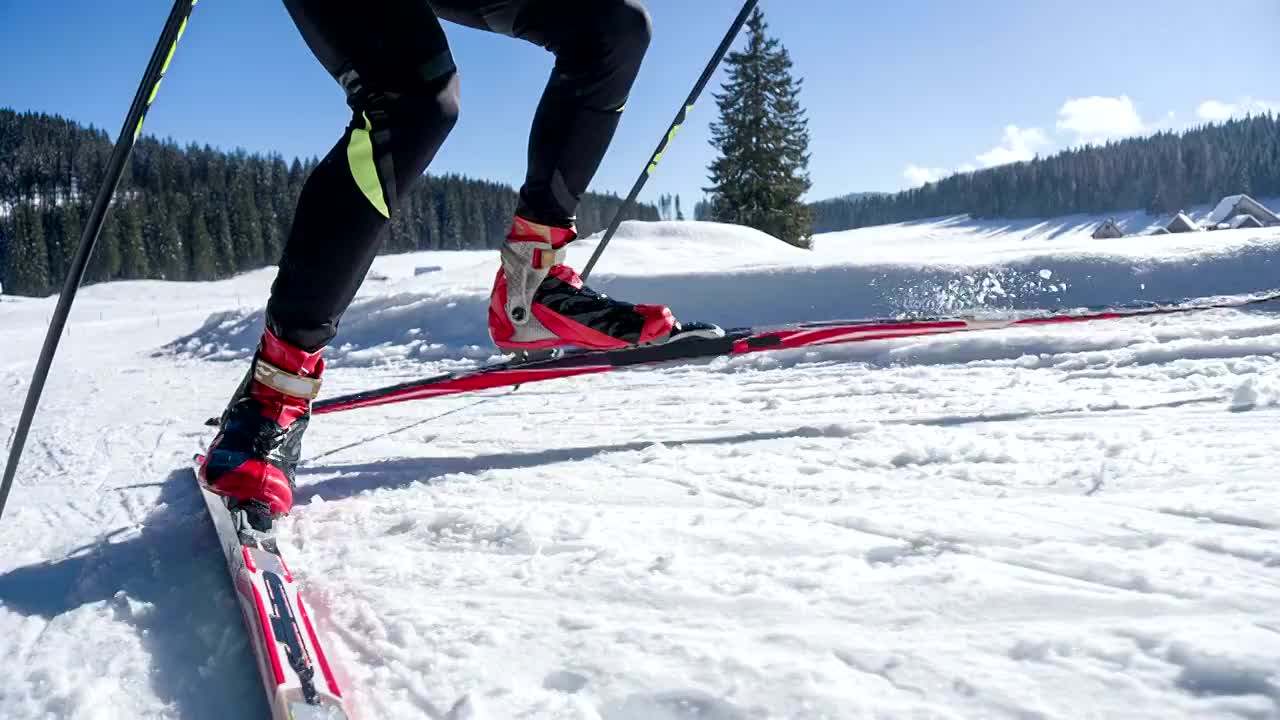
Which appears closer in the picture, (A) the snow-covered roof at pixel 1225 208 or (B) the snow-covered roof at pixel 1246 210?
(B) the snow-covered roof at pixel 1246 210

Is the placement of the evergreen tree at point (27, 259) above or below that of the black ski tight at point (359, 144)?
above

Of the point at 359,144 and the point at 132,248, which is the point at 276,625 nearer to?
the point at 359,144

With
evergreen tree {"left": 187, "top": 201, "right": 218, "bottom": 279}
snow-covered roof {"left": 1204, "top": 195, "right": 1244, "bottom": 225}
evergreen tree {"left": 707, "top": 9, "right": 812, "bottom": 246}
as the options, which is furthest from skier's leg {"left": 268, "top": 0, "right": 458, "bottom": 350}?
evergreen tree {"left": 187, "top": 201, "right": 218, "bottom": 279}

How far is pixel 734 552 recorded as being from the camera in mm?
1090

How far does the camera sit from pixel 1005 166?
84438 millimetres

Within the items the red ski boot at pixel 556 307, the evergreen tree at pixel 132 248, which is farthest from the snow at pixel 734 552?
the evergreen tree at pixel 132 248

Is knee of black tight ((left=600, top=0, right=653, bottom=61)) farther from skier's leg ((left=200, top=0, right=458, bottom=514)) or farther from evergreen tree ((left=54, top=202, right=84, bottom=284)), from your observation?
evergreen tree ((left=54, top=202, right=84, bottom=284))

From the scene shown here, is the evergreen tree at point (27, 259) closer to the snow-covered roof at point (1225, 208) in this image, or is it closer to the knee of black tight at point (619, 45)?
the knee of black tight at point (619, 45)

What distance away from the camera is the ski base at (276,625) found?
0.75 m

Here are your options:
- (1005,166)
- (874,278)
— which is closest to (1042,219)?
(1005,166)

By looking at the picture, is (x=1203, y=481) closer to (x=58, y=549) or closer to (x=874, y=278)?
(x=58, y=549)

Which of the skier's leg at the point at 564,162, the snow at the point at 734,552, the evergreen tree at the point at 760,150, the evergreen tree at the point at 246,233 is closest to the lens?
the snow at the point at 734,552

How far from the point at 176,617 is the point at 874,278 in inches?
163

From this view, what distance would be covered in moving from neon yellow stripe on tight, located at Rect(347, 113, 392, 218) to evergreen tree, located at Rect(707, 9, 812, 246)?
2576cm
